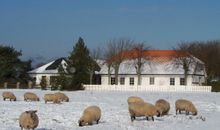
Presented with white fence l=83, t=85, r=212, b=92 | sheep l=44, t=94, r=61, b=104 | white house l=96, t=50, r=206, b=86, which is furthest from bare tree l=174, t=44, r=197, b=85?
sheep l=44, t=94, r=61, b=104

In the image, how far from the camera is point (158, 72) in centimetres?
7925

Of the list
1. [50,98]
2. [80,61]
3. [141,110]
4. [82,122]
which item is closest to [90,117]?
[82,122]

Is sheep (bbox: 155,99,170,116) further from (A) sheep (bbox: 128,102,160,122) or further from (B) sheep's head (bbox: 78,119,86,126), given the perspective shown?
(B) sheep's head (bbox: 78,119,86,126)

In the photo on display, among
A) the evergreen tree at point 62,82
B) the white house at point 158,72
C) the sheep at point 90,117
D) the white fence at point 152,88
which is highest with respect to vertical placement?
the white house at point 158,72

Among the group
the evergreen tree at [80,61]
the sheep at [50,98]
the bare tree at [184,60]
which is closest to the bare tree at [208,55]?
the bare tree at [184,60]

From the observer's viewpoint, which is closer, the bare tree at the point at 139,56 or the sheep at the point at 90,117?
the sheep at the point at 90,117

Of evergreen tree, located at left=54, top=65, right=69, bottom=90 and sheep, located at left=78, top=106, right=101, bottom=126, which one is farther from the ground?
evergreen tree, located at left=54, top=65, right=69, bottom=90

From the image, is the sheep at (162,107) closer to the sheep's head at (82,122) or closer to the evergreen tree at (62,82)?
the sheep's head at (82,122)

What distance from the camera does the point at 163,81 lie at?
78188 millimetres

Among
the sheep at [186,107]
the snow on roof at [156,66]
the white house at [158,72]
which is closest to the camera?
the sheep at [186,107]

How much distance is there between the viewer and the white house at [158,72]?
7789 cm

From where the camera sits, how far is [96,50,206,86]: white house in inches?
3067

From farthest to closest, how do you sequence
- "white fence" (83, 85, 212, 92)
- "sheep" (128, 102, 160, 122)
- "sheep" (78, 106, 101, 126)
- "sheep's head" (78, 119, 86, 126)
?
1. "white fence" (83, 85, 212, 92)
2. "sheep" (128, 102, 160, 122)
3. "sheep" (78, 106, 101, 126)
4. "sheep's head" (78, 119, 86, 126)

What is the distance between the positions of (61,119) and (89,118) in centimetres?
140
